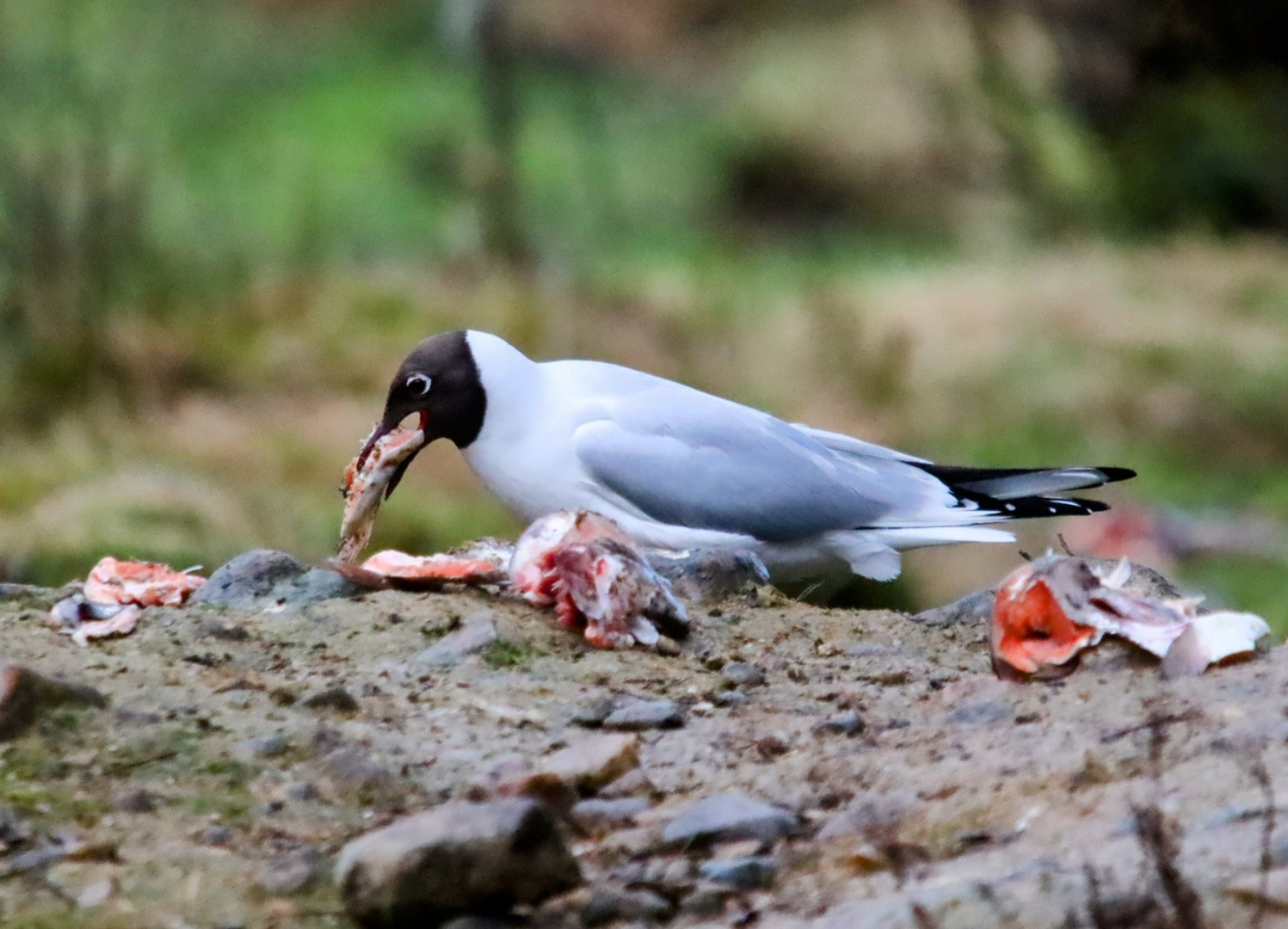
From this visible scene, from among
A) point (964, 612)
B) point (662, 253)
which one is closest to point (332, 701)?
point (964, 612)

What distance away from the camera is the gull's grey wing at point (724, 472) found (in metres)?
3.84

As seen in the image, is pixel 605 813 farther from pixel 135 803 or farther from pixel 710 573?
pixel 710 573

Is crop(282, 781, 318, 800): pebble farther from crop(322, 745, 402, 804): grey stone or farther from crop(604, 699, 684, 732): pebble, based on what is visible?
crop(604, 699, 684, 732): pebble

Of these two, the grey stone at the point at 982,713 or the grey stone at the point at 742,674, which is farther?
the grey stone at the point at 742,674

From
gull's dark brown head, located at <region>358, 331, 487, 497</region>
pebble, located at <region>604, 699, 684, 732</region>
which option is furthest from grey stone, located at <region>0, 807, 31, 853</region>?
gull's dark brown head, located at <region>358, 331, 487, 497</region>

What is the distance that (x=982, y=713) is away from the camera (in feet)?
8.59

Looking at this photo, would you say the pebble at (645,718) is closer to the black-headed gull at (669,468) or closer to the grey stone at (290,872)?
the grey stone at (290,872)

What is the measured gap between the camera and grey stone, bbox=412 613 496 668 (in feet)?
9.40

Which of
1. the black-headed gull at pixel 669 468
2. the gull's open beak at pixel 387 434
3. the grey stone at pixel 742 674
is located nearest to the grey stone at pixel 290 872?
the grey stone at pixel 742 674

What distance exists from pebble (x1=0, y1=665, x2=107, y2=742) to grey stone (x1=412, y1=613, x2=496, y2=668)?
20.3 inches

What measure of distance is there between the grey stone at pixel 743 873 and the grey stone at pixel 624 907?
0.07 m

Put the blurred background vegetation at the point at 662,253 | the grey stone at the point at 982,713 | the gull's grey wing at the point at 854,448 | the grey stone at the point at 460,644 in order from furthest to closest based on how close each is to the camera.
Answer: the blurred background vegetation at the point at 662,253, the gull's grey wing at the point at 854,448, the grey stone at the point at 460,644, the grey stone at the point at 982,713

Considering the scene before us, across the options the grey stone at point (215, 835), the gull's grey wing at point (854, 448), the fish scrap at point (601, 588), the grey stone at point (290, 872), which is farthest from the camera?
the gull's grey wing at point (854, 448)

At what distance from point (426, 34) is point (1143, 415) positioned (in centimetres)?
897
